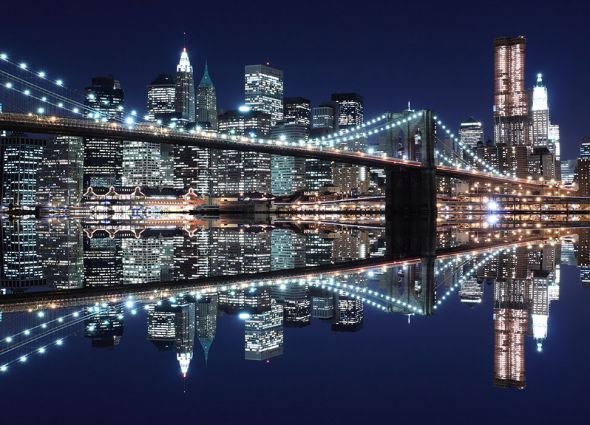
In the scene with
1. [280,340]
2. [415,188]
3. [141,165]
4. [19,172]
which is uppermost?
[141,165]

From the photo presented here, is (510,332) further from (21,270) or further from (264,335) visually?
(21,270)

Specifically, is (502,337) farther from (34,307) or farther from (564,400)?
(34,307)

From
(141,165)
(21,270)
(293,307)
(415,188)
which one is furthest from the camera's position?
(141,165)

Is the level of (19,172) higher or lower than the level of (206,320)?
higher

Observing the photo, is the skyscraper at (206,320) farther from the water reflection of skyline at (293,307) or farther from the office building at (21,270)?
the office building at (21,270)

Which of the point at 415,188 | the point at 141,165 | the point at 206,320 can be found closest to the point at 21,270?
the point at 206,320

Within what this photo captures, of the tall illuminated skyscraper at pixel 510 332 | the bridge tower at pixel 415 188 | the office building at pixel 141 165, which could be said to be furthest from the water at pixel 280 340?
the office building at pixel 141 165

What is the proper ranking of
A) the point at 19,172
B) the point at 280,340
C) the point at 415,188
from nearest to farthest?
the point at 280,340
the point at 415,188
the point at 19,172

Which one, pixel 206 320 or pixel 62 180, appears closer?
pixel 206 320
